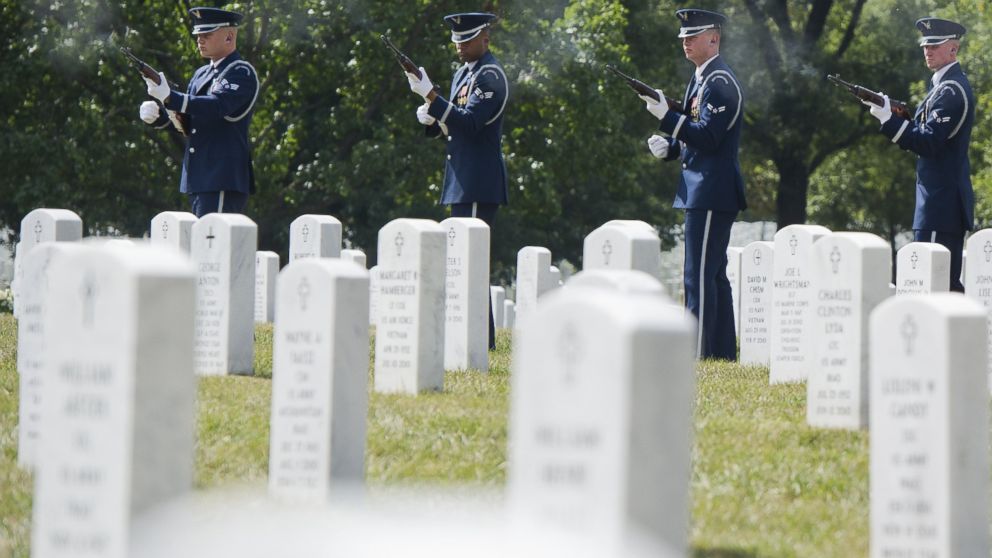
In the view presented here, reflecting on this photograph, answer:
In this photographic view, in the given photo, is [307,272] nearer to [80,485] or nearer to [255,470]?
→ [255,470]

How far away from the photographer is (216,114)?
36.9ft

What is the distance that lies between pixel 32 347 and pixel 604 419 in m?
4.04

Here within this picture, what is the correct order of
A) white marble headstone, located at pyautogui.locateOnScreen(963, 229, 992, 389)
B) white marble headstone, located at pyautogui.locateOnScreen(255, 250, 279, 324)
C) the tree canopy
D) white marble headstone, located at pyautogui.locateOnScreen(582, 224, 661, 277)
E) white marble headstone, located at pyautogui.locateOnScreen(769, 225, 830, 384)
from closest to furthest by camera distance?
white marble headstone, located at pyautogui.locateOnScreen(582, 224, 661, 277) → white marble headstone, located at pyautogui.locateOnScreen(769, 225, 830, 384) → white marble headstone, located at pyautogui.locateOnScreen(963, 229, 992, 389) → white marble headstone, located at pyautogui.locateOnScreen(255, 250, 279, 324) → the tree canopy

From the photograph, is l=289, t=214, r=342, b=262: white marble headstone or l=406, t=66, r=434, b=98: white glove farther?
l=289, t=214, r=342, b=262: white marble headstone

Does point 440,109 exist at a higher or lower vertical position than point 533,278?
higher

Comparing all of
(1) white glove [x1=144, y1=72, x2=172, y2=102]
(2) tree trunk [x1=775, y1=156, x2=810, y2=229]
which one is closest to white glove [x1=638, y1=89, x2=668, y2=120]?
(1) white glove [x1=144, y1=72, x2=172, y2=102]

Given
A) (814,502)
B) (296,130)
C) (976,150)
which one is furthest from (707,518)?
(976,150)

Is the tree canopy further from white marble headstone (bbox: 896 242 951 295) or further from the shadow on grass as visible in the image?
the shadow on grass

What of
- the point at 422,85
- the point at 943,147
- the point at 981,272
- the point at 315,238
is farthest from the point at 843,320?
the point at 315,238

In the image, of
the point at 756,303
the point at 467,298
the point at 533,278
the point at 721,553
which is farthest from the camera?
the point at 533,278

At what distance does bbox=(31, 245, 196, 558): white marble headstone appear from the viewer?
4723 mm

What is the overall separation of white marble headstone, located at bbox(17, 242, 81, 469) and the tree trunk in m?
26.5

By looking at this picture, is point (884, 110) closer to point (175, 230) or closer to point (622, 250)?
point (622, 250)

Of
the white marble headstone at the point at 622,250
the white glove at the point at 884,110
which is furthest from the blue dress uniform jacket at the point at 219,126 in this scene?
the white glove at the point at 884,110
